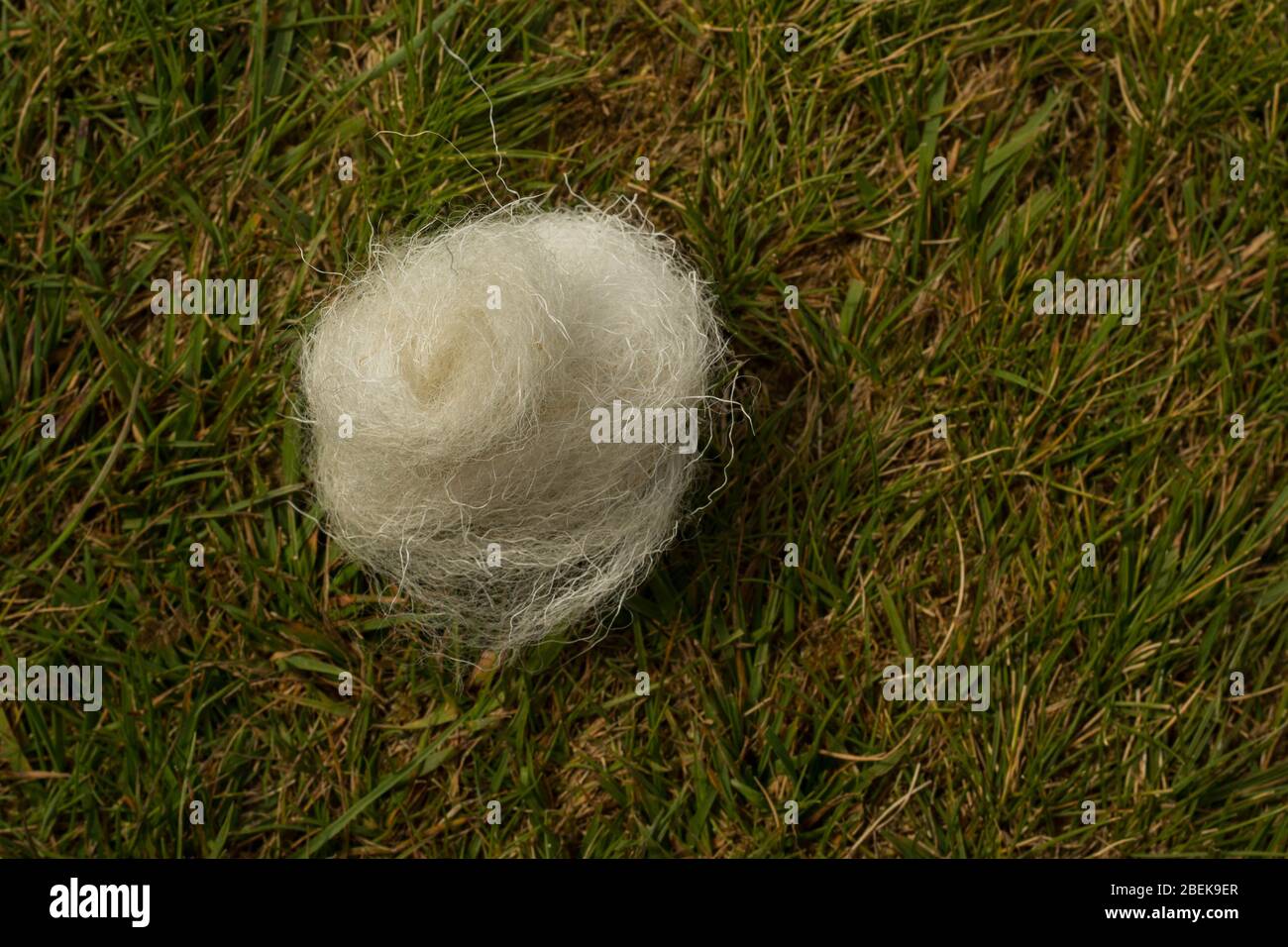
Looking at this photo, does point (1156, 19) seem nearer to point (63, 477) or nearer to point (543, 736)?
point (543, 736)

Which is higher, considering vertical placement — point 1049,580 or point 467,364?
point 467,364

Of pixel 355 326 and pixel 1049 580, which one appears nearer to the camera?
pixel 355 326

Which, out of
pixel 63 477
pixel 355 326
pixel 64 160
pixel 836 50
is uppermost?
pixel 836 50

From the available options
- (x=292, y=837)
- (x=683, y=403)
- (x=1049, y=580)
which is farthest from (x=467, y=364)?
(x=1049, y=580)

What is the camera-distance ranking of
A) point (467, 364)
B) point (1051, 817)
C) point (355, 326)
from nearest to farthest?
point (467, 364) < point (355, 326) < point (1051, 817)

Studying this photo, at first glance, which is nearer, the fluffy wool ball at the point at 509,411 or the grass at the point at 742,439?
the fluffy wool ball at the point at 509,411
